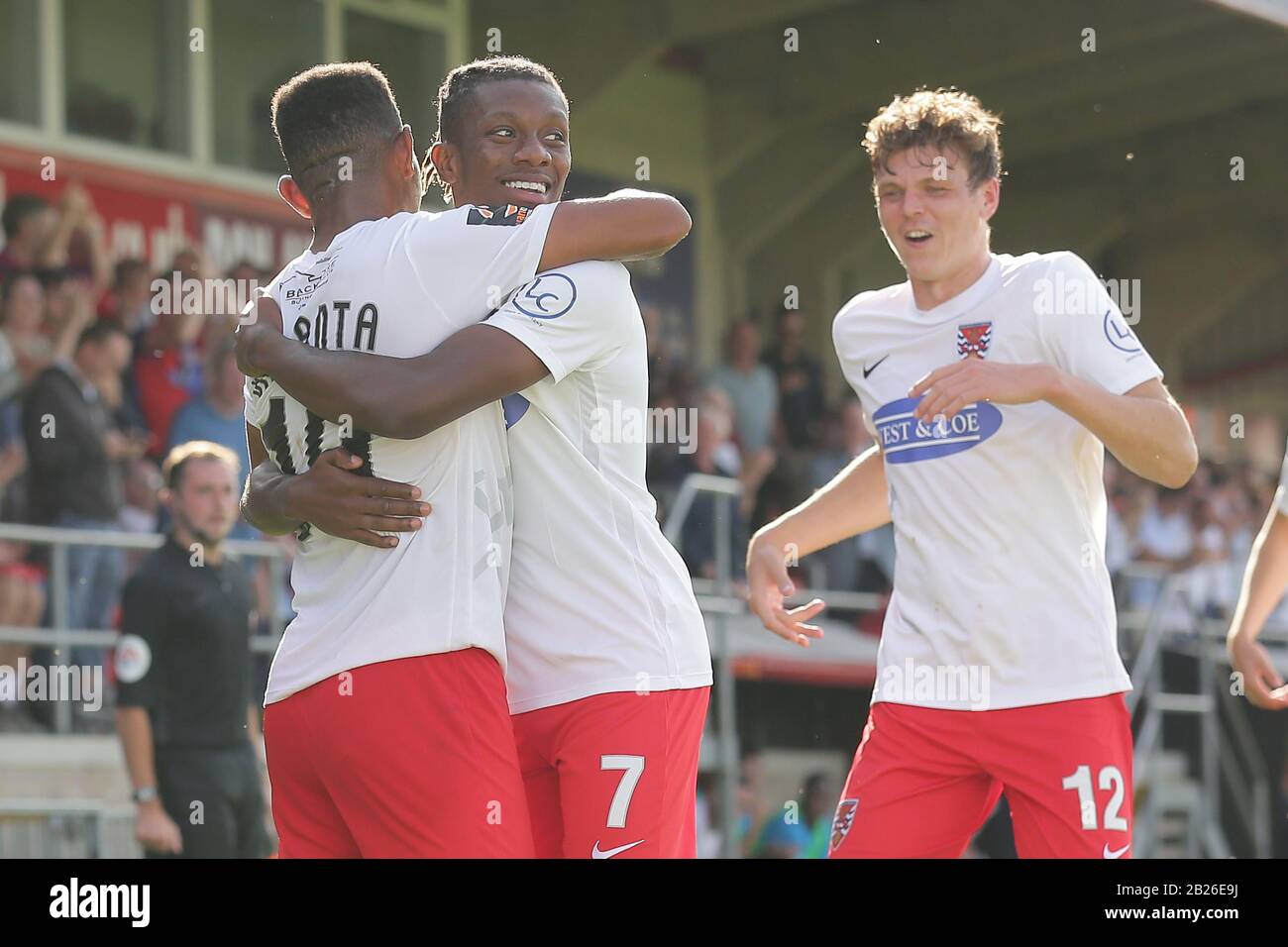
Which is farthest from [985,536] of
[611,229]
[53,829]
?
[53,829]

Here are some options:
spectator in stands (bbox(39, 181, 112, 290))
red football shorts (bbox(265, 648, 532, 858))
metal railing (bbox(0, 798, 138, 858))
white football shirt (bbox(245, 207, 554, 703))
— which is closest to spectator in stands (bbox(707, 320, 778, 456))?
spectator in stands (bbox(39, 181, 112, 290))

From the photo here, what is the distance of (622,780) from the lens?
3.54 meters

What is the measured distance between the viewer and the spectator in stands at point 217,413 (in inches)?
364

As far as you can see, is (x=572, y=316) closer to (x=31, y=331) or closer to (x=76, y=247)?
(x=31, y=331)

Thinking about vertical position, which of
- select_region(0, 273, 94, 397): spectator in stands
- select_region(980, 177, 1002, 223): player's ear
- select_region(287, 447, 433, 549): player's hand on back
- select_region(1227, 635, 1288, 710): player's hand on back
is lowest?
select_region(1227, 635, 1288, 710): player's hand on back

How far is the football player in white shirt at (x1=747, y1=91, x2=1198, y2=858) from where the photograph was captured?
438 centimetres

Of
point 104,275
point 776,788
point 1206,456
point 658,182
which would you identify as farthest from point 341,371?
point 1206,456

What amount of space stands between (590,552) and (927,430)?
4.35ft

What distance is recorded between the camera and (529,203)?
379 cm

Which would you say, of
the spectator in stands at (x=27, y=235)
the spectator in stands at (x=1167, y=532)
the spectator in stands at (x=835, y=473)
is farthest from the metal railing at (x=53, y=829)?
the spectator in stands at (x=1167, y=532)

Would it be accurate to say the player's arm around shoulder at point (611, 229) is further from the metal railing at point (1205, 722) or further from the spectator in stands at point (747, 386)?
the spectator in stands at point (747, 386)

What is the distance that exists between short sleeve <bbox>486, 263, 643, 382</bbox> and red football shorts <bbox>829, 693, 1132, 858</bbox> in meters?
1.47

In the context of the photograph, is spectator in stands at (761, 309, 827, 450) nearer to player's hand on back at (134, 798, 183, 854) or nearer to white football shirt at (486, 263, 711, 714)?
player's hand on back at (134, 798, 183, 854)

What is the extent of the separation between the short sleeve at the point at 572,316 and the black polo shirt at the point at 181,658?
13.6ft
